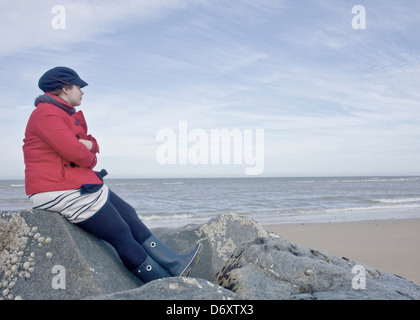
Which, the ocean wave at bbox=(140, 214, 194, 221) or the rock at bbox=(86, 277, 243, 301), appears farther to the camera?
the ocean wave at bbox=(140, 214, 194, 221)

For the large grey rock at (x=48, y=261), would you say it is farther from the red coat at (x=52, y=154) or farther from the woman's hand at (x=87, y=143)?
the woman's hand at (x=87, y=143)

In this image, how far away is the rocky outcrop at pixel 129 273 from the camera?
8.48 feet

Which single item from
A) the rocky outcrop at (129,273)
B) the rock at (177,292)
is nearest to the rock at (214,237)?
the rocky outcrop at (129,273)

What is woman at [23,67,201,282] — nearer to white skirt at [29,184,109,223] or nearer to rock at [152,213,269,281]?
white skirt at [29,184,109,223]

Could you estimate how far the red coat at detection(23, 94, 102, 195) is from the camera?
3041mm

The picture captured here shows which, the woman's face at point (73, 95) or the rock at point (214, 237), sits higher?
the woman's face at point (73, 95)

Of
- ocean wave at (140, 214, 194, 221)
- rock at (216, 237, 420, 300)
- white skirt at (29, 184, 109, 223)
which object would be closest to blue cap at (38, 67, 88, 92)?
white skirt at (29, 184, 109, 223)

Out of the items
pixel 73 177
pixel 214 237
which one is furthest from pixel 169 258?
pixel 214 237

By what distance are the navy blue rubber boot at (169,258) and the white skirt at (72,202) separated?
63 centimetres

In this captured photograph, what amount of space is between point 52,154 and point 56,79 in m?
0.66

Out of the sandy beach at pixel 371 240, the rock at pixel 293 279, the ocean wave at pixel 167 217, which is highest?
the rock at pixel 293 279

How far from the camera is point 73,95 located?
3.35 metres

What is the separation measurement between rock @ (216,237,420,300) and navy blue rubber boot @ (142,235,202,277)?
1.22ft
